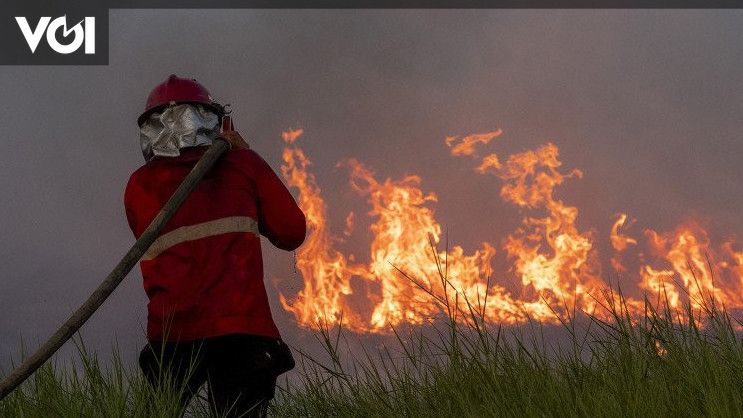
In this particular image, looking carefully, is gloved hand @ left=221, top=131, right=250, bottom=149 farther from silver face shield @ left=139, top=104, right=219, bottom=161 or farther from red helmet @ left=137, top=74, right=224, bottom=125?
red helmet @ left=137, top=74, right=224, bottom=125

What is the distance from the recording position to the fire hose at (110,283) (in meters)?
4.34

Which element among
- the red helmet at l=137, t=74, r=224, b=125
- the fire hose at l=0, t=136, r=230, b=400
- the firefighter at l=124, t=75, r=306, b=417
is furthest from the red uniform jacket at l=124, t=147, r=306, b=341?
the red helmet at l=137, t=74, r=224, b=125

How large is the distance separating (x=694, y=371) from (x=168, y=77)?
3.40 m

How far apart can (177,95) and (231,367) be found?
164 cm

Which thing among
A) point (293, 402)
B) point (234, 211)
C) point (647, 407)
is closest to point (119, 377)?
point (234, 211)

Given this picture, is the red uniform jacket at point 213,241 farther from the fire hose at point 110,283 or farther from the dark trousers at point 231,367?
the fire hose at point 110,283

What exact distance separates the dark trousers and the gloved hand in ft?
3.79

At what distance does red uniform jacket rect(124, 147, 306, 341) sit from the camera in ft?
14.8

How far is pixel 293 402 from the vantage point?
584 cm

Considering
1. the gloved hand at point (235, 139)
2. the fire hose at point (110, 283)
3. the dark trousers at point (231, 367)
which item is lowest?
the dark trousers at point (231, 367)

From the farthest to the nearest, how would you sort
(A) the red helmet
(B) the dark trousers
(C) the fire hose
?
(A) the red helmet, (B) the dark trousers, (C) the fire hose

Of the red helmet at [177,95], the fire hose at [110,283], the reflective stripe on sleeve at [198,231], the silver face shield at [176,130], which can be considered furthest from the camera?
the red helmet at [177,95]

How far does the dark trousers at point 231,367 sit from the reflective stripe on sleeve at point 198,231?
534 millimetres

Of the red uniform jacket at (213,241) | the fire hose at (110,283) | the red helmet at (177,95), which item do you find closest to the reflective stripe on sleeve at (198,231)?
the red uniform jacket at (213,241)
